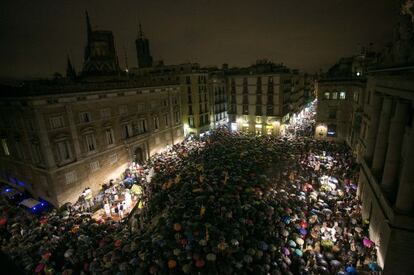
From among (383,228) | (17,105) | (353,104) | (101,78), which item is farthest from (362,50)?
(17,105)

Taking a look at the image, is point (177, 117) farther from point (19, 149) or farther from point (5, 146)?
point (5, 146)

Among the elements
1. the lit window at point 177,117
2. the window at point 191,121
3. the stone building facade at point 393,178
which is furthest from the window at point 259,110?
the stone building facade at point 393,178

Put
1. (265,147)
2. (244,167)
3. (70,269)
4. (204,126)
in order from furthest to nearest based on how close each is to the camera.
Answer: (204,126) → (265,147) → (244,167) → (70,269)

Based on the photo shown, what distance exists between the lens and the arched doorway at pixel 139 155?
36.7m

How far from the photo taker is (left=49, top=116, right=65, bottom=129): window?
24500mm

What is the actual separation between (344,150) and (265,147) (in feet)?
40.7

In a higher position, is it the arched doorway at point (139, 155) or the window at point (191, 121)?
the window at point (191, 121)

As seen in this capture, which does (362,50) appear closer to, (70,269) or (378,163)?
(378,163)

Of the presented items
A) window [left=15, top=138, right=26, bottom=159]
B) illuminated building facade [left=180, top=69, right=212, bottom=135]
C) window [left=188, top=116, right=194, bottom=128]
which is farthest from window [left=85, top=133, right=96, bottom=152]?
window [left=188, top=116, right=194, bottom=128]

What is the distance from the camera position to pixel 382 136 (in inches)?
700

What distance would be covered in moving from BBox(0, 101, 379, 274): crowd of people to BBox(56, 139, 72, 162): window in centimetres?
596

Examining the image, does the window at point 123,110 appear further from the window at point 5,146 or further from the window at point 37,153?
the window at point 5,146

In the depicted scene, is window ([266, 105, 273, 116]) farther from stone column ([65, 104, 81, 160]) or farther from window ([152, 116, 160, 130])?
stone column ([65, 104, 81, 160])

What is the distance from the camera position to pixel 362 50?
1777 inches
